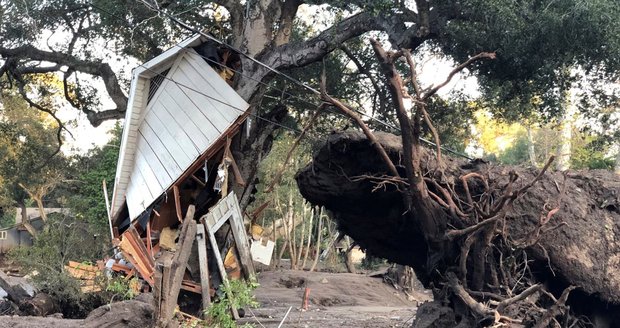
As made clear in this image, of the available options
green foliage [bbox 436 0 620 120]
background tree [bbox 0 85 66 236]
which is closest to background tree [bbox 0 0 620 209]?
green foliage [bbox 436 0 620 120]

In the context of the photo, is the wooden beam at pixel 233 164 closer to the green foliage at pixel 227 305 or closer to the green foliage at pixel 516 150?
the green foliage at pixel 227 305

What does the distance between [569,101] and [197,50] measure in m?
7.97

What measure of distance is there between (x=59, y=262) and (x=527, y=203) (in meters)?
11.8

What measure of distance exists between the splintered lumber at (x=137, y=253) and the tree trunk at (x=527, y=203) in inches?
179

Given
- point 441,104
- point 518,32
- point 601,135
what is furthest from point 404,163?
point 441,104

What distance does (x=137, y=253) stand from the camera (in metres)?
14.7

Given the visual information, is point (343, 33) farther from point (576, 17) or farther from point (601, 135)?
point (601, 135)

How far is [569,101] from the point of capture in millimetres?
16016

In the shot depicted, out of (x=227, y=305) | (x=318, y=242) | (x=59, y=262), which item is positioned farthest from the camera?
(x=318, y=242)

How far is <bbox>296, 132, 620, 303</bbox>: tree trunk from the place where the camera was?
32.9ft

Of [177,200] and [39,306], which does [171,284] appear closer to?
[177,200]

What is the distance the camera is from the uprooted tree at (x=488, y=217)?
31.2 feet

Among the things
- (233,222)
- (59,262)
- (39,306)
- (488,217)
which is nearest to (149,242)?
(233,222)

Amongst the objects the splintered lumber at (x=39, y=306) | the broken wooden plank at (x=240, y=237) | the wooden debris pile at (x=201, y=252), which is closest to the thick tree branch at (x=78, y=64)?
Result: the wooden debris pile at (x=201, y=252)
